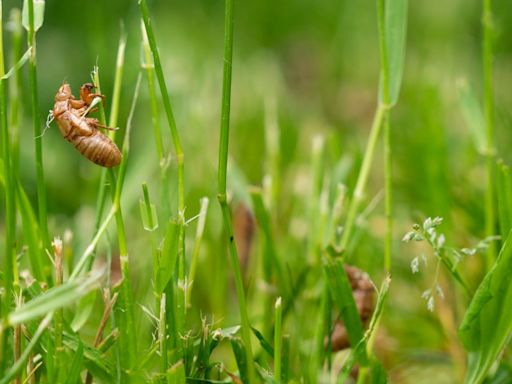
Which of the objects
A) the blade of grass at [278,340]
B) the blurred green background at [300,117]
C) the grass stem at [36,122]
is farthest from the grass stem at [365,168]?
the grass stem at [36,122]

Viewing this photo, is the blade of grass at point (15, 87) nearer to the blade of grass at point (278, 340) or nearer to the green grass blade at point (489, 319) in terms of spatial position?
the blade of grass at point (278, 340)

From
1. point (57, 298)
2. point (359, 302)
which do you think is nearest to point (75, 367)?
point (57, 298)

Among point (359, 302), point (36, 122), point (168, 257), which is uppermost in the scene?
point (36, 122)

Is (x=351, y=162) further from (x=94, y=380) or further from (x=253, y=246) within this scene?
(x=94, y=380)

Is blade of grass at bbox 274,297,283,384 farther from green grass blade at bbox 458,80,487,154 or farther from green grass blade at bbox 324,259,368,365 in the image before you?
green grass blade at bbox 458,80,487,154

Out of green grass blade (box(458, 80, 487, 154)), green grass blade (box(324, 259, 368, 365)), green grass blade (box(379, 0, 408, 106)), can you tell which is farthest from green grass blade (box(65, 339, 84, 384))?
green grass blade (box(458, 80, 487, 154))

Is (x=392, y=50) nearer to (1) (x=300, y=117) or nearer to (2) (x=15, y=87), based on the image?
(2) (x=15, y=87)

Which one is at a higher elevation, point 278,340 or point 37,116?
point 37,116
